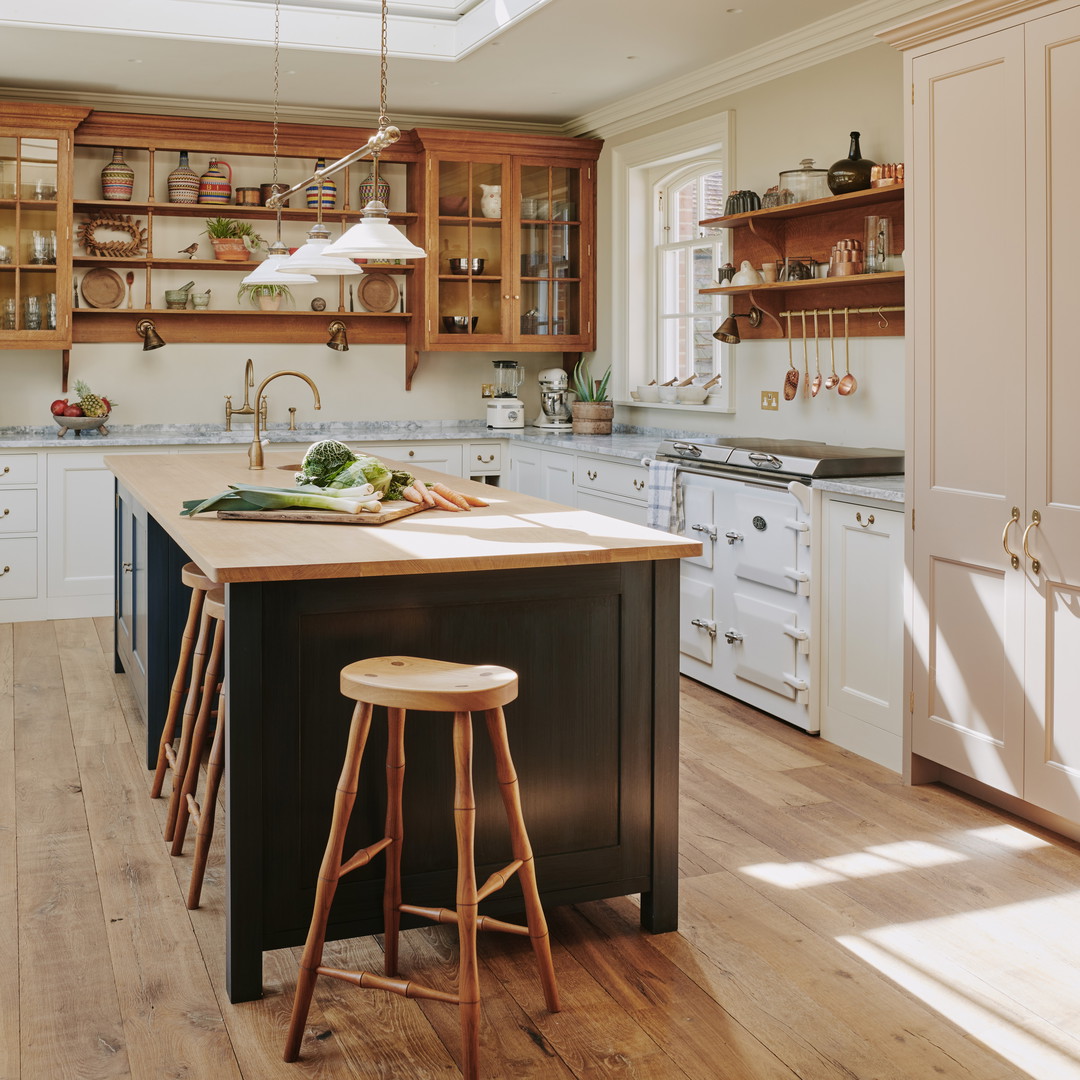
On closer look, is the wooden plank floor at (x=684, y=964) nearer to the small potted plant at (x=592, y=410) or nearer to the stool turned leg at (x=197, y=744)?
the stool turned leg at (x=197, y=744)

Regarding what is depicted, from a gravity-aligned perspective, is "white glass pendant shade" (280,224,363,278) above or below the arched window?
below

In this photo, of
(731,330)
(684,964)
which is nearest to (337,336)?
(731,330)

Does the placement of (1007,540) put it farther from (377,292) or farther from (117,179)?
(117,179)

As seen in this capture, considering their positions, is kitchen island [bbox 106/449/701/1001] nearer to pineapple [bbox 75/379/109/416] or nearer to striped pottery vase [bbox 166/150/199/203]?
pineapple [bbox 75/379/109/416]

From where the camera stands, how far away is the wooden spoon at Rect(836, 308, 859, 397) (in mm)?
4734

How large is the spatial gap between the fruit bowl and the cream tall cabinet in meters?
4.27

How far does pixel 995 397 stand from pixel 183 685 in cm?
233

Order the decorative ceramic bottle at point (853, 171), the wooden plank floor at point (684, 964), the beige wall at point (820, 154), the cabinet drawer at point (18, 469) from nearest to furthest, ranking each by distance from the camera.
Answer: the wooden plank floor at point (684, 964), the decorative ceramic bottle at point (853, 171), the beige wall at point (820, 154), the cabinet drawer at point (18, 469)

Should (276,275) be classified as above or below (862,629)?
above

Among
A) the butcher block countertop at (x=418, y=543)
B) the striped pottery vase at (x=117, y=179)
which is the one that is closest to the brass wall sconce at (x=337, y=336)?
the striped pottery vase at (x=117, y=179)

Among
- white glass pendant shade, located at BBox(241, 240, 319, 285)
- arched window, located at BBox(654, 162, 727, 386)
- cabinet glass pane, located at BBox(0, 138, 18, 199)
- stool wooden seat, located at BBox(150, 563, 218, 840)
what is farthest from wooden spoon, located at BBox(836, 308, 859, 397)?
cabinet glass pane, located at BBox(0, 138, 18, 199)

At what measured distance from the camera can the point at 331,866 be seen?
2148 mm

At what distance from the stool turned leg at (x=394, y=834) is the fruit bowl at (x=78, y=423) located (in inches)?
172

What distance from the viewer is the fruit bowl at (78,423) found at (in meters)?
6.08
